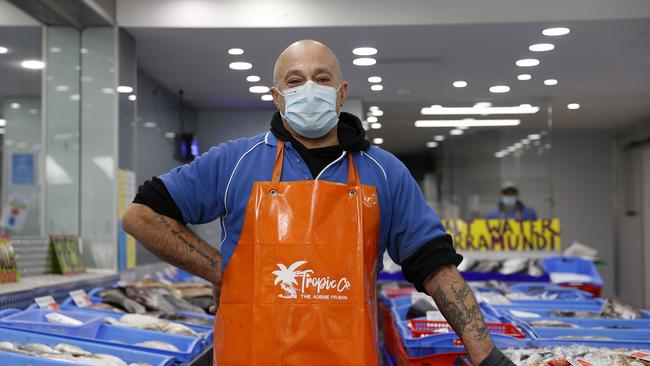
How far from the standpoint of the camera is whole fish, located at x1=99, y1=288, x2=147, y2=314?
169 inches

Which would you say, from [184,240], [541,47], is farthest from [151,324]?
[541,47]

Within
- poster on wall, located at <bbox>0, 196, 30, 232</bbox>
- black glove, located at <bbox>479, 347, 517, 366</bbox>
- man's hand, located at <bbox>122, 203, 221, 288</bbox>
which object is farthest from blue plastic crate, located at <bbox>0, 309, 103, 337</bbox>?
black glove, located at <bbox>479, 347, 517, 366</bbox>

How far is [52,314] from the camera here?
3.70 metres

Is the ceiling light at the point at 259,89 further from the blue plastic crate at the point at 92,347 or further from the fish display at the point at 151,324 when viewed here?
the blue plastic crate at the point at 92,347

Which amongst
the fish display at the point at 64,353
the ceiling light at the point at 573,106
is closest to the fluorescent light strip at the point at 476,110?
the ceiling light at the point at 573,106

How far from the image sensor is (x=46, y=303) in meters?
3.95

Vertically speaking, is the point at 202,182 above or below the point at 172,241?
above

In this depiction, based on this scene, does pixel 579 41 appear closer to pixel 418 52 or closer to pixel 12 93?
pixel 418 52

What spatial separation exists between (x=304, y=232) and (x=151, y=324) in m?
2.17

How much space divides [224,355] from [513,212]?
8.07 m

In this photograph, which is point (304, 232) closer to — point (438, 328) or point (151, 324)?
point (151, 324)

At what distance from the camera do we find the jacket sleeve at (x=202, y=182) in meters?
2.07

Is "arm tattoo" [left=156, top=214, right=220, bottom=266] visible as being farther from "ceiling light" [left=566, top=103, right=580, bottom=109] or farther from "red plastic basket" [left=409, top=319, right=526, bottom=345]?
"ceiling light" [left=566, top=103, right=580, bottom=109]

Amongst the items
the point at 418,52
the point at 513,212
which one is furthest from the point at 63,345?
the point at 513,212
